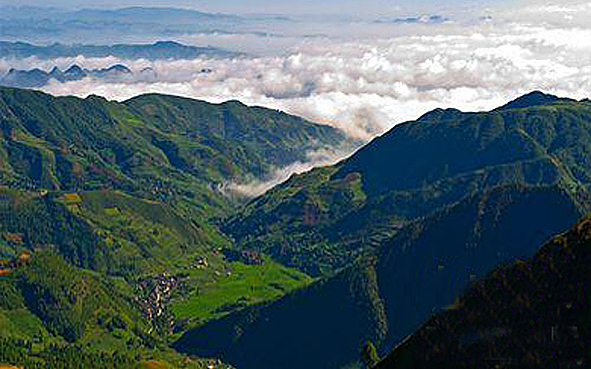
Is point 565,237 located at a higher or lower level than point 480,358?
higher

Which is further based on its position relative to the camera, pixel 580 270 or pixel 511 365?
pixel 580 270

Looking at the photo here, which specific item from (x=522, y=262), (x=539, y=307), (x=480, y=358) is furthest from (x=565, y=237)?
(x=480, y=358)

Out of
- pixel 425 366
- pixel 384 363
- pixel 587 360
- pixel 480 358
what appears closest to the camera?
pixel 587 360

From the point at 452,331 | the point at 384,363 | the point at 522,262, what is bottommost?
the point at 384,363

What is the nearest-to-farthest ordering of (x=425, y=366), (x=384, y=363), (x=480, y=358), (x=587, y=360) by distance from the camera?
(x=587, y=360)
(x=480, y=358)
(x=425, y=366)
(x=384, y=363)

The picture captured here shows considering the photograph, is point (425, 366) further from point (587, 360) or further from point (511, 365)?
point (587, 360)

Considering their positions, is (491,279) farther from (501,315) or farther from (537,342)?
Result: (537,342)

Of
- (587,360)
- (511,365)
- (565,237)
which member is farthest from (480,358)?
(565,237)
